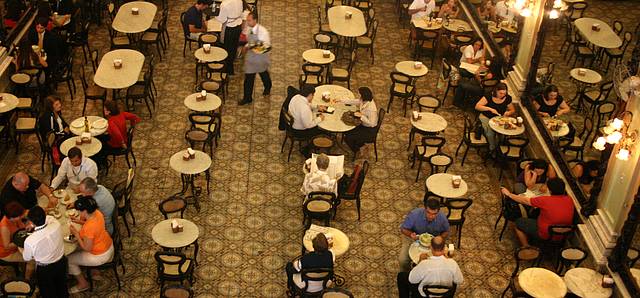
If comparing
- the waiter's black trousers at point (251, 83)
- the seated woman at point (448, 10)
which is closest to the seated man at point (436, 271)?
the waiter's black trousers at point (251, 83)

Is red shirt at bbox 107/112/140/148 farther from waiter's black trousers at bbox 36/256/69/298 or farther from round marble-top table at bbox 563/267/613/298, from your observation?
round marble-top table at bbox 563/267/613/298

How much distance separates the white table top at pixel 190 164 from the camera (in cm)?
1145

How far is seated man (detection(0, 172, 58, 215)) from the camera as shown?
Answer: 10109 millimetres

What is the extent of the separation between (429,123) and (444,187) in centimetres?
195

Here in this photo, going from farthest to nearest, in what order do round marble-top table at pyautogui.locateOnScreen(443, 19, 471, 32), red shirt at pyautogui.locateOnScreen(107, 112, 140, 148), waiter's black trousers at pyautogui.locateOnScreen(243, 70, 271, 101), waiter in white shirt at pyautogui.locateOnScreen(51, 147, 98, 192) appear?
round marble-top table at pyautogui.locateOnScreen(443, 19, 471, 32)
waiter's black trousers at pyautogui.locateOnScreen(243, 70, 271, 101)
red shirt at pyautogui.locateOnScreen(107, 112, 140, 148)
waiter in white shirt at pyautogui.locateOnScreen(51, 147, 98, 192)

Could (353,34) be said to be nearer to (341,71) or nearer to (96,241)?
(341,71)

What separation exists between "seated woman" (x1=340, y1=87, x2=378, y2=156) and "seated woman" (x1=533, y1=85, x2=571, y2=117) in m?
2.80

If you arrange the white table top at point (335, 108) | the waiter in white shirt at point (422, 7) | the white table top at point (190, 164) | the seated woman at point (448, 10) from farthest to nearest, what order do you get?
the seated woman at point (448, 10) < the waiter in white shirt at point (422, 7) < the white table top at point (335, 108) < the white table top at point (190, 164)

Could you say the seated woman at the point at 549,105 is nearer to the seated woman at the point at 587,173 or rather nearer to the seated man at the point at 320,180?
the seated woman at the point at 587,173

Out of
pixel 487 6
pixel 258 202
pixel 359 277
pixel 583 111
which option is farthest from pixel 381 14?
pixel 359 277

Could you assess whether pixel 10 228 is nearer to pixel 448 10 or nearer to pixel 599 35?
pixel 448 10

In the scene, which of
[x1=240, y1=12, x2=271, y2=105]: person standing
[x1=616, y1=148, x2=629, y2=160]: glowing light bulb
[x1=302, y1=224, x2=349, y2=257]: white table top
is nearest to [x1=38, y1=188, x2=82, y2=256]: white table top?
[x1=302, y1=224, x2=349, y2=257]: white table top

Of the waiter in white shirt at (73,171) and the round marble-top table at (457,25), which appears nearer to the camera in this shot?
the waiter in white shirt at (73,171)

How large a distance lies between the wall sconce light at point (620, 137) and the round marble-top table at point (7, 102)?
8514 millimetres
